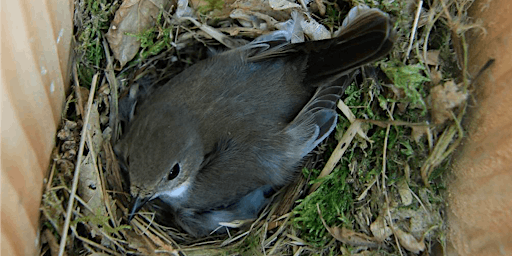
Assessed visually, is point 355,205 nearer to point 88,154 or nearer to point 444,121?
point 444,121

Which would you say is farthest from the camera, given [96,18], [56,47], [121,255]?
[96,18]

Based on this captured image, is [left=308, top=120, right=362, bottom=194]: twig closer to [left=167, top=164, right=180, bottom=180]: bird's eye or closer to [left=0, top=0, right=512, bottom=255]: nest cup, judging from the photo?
[left=0, top=0, right=512, bottom=255]: nest cup

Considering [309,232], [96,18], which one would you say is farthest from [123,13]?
[309,232]

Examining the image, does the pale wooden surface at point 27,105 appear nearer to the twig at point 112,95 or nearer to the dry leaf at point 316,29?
the twig at point 112,95

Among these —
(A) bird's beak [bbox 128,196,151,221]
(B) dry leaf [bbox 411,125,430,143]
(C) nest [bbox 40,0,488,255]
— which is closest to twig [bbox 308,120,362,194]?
Answer: (C) nest [bbox 40,0,488,255]

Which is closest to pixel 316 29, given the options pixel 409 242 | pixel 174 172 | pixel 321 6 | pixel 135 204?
pixel 321 6

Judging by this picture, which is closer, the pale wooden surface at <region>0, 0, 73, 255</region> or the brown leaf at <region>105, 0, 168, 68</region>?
the pale wooden surface at <region>0, 0, 73, 255</region>
